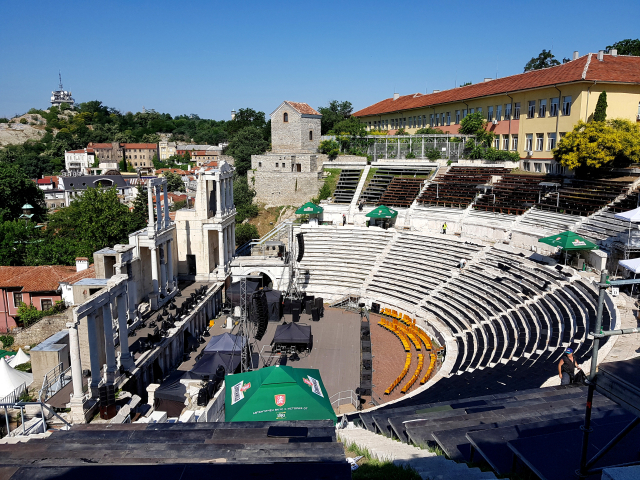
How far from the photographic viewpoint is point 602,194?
89.6 feet

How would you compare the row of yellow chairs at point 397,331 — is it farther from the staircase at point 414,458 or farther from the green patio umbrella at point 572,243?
the staircase at point 414,458

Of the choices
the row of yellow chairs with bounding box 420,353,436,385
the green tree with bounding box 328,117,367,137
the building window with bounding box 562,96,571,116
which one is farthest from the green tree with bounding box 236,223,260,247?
the building window with bounding box 562,96,571,116

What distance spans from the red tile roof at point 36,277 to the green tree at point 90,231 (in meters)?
6.78

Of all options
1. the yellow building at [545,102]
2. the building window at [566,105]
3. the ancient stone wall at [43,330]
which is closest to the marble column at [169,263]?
the ancient stone wall at [43,330]

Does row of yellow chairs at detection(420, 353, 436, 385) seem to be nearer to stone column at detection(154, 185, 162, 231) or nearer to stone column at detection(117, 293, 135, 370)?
stone column at detection(117, 293, 135, 370)

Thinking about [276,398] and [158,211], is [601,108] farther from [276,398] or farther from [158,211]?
[276,398]

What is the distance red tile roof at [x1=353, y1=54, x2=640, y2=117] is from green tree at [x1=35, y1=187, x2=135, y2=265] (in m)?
33.1

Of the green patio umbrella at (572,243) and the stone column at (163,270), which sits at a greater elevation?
the green patio umbrella at (572,243)

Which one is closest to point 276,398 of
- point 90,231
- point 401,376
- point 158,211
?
point 401,376

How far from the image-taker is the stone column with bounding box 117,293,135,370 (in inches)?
658

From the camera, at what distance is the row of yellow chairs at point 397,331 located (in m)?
22.0

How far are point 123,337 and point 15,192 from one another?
41.6 meters

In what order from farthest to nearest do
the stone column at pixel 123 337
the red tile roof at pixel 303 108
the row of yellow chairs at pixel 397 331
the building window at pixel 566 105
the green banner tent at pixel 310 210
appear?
the red tile roof at pixel 303 108 → the green banner tent at pixel 310 210 → the building window at pixel 566 105 → the row of yellow chairs at pixel 397 331 → the stone column at pixel 123 337

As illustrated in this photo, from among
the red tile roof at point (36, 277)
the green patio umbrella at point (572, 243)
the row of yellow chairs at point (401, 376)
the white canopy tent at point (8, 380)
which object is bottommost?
the row of yellow chairs at point (401, 376)
